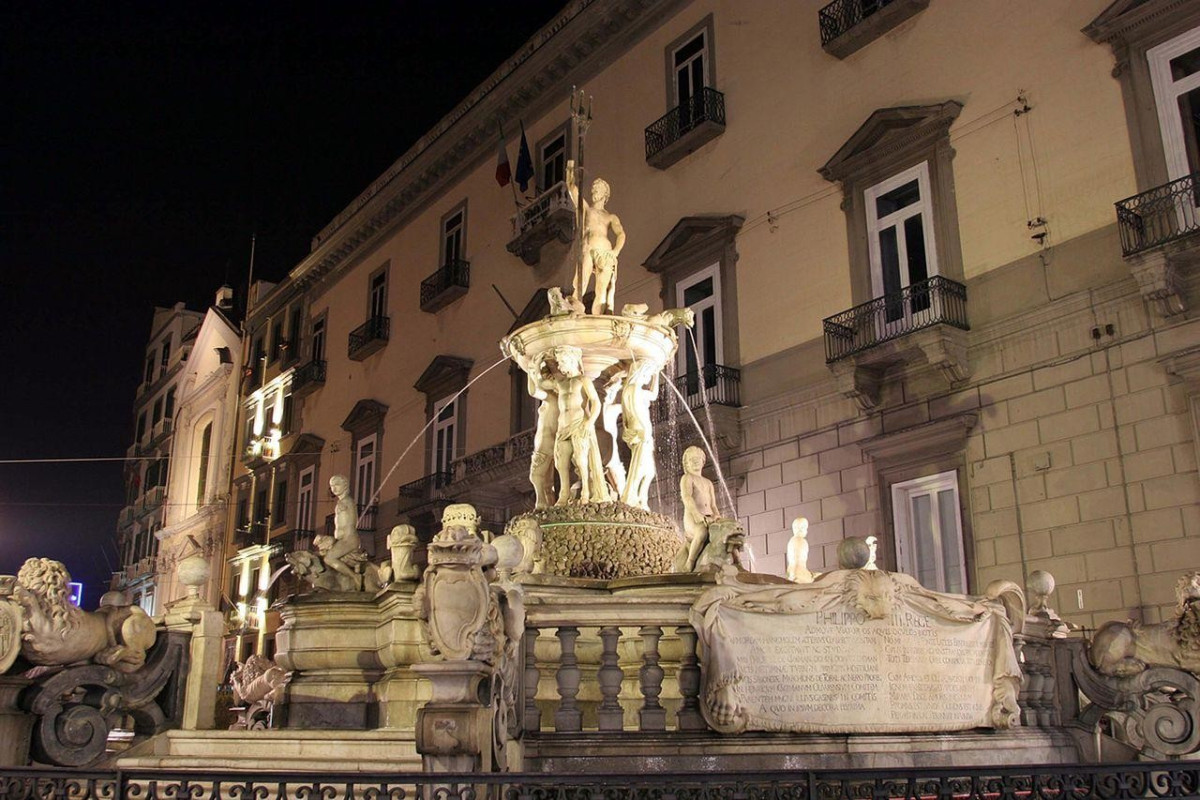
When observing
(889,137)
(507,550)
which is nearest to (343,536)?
(507,550)

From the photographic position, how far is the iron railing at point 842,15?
18250 millimetres

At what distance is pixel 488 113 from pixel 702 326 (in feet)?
37.1

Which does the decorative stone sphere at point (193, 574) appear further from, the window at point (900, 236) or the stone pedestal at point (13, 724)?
the window at point (900, 236)

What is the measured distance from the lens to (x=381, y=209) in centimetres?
3434

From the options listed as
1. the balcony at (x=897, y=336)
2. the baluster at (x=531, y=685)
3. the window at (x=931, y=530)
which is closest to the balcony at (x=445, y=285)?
the balcony at (x=897, y=336)

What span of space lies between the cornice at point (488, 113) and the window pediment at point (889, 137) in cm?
687

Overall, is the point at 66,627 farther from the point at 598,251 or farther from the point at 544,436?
the point at 598,251

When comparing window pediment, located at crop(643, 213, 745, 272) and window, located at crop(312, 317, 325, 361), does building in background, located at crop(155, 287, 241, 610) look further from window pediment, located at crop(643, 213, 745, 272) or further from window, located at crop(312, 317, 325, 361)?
window pediment, located at crop(643, 213, 745, 272)

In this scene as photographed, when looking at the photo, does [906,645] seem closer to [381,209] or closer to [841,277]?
[841,277]

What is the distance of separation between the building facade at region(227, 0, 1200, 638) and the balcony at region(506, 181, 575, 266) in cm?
13

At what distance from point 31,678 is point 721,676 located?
4.44m

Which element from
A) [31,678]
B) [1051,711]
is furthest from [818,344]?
[31,678]

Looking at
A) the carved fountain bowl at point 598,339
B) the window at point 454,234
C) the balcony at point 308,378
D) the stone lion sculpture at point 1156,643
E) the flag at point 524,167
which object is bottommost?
the stone lion sculpture at point 1156,643

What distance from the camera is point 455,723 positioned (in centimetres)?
535
